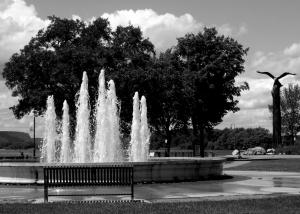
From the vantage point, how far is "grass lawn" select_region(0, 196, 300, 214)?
11383 mm

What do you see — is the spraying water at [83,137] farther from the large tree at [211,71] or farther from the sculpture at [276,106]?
the sculpture at [276,106]

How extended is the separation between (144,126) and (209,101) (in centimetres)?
2469

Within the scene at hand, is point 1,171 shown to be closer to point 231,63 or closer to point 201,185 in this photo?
point 201,185

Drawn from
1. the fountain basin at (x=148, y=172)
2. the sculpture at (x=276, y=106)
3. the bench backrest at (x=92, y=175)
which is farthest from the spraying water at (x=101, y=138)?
the sculpture at (x=276, y=106)

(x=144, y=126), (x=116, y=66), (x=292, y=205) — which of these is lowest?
(x=292, y=205)

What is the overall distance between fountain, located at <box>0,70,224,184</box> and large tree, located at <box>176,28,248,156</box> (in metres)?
21.0

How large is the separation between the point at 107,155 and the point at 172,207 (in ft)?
41.0

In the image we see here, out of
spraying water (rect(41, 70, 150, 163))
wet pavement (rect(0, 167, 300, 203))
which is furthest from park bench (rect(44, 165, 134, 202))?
spraying water (rect(41, 70, 150, 163))

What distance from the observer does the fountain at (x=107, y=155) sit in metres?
18.3

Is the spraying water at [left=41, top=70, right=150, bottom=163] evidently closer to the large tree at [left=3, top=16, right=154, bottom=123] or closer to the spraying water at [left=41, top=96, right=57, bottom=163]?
the spraying water at [left=41, top=96, right=57, bottom=163]

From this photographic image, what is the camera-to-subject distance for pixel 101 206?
12156 millimetres

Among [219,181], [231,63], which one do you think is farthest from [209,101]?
[219,181]

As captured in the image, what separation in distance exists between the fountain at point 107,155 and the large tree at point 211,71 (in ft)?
68.9

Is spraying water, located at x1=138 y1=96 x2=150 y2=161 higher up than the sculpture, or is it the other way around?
the sculpture
